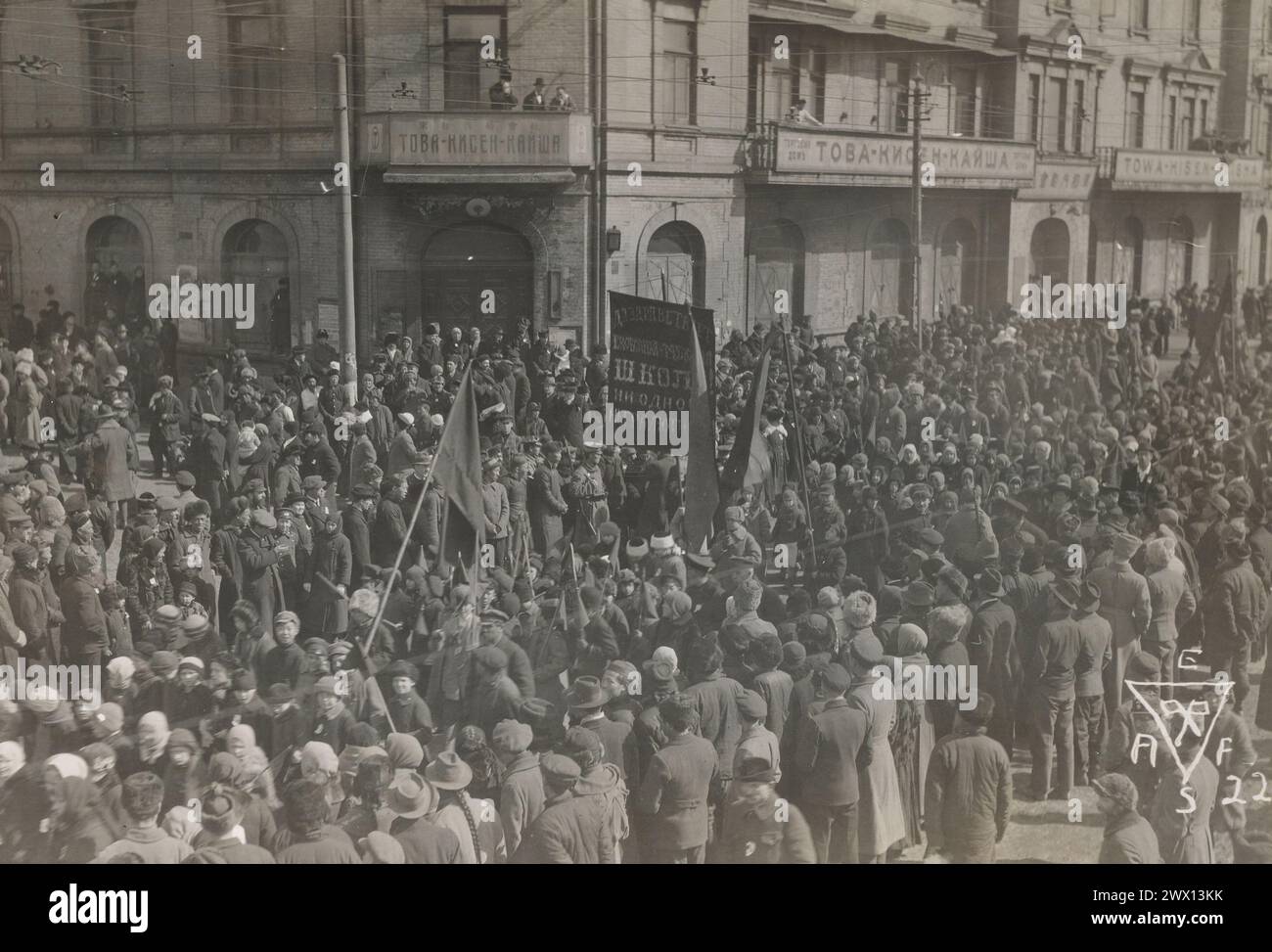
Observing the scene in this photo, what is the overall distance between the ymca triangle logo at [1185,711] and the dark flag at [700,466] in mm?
3211

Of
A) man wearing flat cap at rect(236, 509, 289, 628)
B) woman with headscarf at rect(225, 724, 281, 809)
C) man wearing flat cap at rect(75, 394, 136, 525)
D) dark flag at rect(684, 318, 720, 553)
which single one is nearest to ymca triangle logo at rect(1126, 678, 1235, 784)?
dark flag at rect(684, 318, 720, 553)

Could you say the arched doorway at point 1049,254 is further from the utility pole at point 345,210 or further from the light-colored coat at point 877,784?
the utility pole at point 345,210

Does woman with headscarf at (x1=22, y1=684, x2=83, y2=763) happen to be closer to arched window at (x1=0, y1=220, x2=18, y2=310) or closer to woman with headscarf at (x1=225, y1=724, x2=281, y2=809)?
woman with headscarf at (x1=225, y1=724, x2=281, y2=809)

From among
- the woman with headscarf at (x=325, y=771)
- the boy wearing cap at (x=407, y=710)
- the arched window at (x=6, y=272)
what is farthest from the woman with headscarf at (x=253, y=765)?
the arched window at (x=6, y=272)

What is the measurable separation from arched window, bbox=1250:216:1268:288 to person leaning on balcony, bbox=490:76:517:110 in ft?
20.7

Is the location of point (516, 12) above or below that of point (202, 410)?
A: above

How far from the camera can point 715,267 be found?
11.4m

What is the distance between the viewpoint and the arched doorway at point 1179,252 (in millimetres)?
11367

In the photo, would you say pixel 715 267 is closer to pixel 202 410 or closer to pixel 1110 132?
pixel 1110 132

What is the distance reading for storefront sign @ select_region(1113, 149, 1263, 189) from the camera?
1146cm

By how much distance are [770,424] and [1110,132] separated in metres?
3.91

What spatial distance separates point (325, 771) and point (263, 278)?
489 cm

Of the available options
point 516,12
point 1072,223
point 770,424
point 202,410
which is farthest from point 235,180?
point 1072,223
